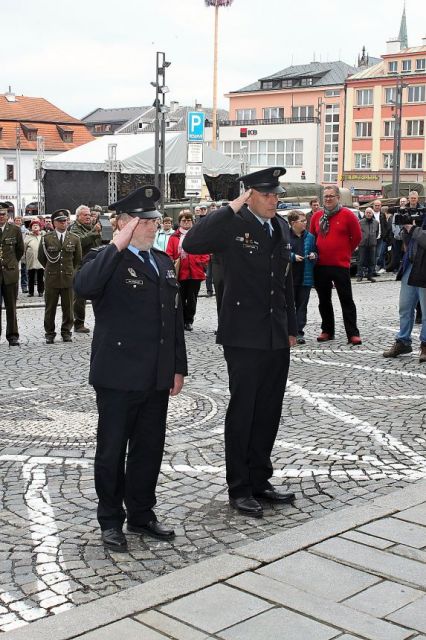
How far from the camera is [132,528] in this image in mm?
5168

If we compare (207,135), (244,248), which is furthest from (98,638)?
(207,135)

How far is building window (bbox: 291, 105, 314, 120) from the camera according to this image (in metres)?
85.1

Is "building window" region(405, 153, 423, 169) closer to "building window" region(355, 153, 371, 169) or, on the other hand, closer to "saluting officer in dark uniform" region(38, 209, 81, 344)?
"building window" region(355, 153, 371, 169)

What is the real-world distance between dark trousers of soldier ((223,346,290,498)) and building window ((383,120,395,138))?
73.3 m

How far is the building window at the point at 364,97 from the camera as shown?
7756 centimetres

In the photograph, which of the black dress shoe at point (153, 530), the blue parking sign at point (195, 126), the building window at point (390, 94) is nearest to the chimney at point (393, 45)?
the building window at point (390, 94)

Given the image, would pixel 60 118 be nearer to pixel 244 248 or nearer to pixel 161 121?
pixel 161 121

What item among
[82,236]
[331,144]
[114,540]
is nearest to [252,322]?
[114,540]

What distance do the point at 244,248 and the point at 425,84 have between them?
72790mm

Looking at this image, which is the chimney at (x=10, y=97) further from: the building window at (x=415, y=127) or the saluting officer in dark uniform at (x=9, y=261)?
the saluting officer in dark uniform at (x=9, y=261)

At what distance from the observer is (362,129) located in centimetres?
7819

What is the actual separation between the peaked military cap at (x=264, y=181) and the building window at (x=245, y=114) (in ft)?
287

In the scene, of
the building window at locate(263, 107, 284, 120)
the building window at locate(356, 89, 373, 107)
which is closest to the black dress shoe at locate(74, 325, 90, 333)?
the building window at locate(356, 89, 373, 107)

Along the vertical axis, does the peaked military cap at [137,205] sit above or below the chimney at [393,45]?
below
